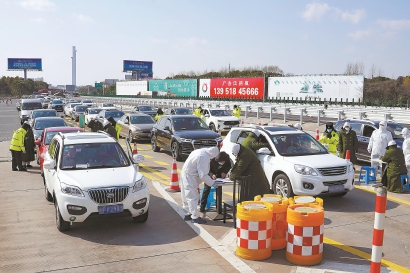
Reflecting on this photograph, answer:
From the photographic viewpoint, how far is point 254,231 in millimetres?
6398

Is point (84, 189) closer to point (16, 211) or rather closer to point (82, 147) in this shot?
point (82, 147)

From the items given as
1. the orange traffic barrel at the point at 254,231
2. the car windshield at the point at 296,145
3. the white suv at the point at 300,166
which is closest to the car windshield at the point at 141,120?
the white suv at the point at 300,166

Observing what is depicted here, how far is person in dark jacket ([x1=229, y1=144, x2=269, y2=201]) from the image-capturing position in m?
7.85

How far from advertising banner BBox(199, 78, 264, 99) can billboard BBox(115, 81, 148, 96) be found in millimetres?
27473

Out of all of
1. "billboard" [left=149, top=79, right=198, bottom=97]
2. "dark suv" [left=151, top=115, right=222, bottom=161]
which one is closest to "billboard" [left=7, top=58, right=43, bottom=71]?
"billboard" [left=149, top=79, right=198, bottom=97]

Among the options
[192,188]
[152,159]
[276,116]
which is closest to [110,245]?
[192,188]

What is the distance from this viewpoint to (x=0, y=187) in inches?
468

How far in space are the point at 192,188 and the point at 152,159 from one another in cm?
888

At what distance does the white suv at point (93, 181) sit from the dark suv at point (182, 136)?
6580 mm

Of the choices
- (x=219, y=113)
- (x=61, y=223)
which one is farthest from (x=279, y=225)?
(x=219, y=113)

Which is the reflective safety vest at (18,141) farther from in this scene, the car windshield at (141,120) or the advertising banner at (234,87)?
the advertising banner at (234,87)

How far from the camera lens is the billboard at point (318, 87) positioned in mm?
52375

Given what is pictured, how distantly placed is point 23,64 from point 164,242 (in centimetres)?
14156

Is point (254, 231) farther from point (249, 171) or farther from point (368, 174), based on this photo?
point (368, 174)
